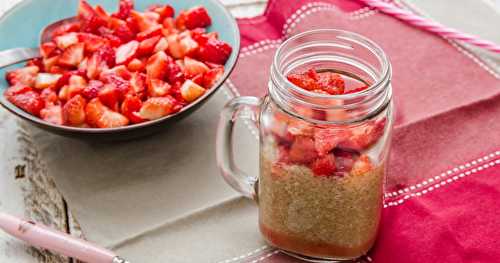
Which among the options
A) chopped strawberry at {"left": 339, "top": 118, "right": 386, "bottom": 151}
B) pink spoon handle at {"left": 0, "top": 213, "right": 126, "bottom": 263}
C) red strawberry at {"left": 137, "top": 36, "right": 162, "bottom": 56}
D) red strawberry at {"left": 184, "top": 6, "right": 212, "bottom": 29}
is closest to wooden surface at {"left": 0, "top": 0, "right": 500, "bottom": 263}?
pink spoon handle at {"left": 0, "top": 213, "right": 126, "bottom": 263}

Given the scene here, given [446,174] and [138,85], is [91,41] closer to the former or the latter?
[138,85]

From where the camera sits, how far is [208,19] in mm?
1322

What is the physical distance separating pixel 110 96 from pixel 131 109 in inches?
2.0

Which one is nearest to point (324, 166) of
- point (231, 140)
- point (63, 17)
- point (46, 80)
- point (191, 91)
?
point (231, 140)

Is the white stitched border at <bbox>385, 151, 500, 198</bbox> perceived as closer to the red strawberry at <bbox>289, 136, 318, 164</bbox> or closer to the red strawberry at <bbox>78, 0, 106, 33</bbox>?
the red strawberry at <bbox>289, 136, 318, 164</bbox>

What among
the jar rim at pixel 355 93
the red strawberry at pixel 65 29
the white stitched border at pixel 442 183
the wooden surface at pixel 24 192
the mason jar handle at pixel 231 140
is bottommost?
the white stitched border at pixel 442 183

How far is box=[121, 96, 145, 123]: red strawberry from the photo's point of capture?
1134mm

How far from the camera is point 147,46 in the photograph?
4.09ft

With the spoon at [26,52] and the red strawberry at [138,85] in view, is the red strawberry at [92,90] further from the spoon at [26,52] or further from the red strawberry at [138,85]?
the spoon at [26,52]

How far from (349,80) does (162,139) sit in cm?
39

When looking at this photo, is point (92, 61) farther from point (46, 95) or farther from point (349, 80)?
point (349, 80)

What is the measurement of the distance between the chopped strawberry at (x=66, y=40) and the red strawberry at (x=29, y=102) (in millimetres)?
139

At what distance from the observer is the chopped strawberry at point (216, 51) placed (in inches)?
48.3

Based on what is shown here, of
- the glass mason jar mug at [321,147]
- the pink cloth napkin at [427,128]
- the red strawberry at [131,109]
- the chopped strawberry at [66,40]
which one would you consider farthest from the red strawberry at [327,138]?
the chopped strawberry at [66,40]
